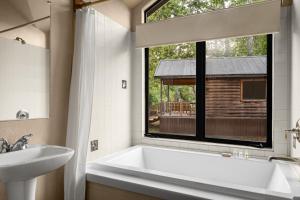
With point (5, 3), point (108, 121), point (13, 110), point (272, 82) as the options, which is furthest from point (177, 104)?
point (5, 3)

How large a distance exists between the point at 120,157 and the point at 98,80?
902 millimetres

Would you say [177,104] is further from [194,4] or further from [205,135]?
[194,4]

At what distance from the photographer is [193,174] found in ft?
8.46

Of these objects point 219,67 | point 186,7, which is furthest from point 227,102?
point 186,7

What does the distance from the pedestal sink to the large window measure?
1.72m

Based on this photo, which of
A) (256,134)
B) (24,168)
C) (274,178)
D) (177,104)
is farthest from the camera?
(177,104)

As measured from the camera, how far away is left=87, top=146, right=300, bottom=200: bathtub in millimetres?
1636

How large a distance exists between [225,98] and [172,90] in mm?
699

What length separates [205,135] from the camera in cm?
282

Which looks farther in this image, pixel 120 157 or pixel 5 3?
pixel 120 157

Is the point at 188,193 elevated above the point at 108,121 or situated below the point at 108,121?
below

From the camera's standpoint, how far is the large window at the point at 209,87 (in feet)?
8.45

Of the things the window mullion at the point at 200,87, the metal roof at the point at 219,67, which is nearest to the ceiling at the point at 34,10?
the metal roof at the point at 219,67

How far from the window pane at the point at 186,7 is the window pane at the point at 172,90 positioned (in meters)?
0.44
